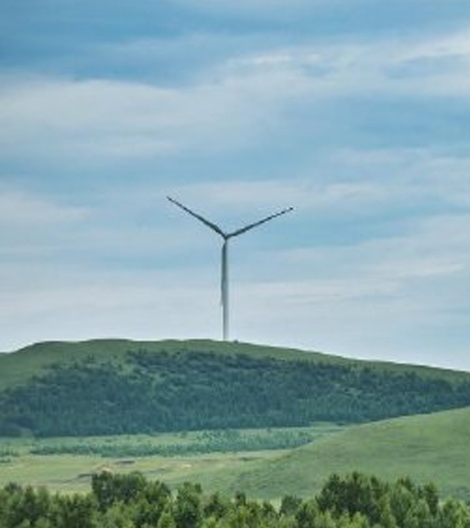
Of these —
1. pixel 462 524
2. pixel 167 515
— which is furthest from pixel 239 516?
pixel 462 524

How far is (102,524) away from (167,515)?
38.8 ft

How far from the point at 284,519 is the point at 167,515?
13449 mm

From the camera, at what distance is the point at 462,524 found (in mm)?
197250

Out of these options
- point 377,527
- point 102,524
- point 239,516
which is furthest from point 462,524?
point 102,524

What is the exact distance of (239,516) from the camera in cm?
18738

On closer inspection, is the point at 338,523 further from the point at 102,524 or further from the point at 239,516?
the point at 102,524

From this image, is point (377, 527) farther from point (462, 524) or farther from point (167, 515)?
point (167, 515)

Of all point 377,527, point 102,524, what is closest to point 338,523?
point 377,527

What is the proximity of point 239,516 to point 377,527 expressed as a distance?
52.4 feet

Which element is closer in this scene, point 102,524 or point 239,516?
point 239,516

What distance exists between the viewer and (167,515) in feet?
625

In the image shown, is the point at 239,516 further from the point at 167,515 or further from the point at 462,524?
the point at 462,524

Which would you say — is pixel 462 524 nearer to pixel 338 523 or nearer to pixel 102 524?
pixel 338 523

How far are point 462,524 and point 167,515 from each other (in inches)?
1289
